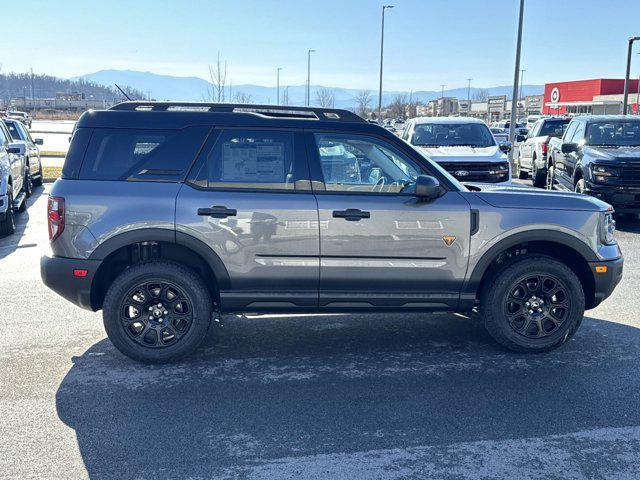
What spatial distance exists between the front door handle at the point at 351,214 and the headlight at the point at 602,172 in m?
7.85

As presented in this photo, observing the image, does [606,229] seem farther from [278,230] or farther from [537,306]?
[278,230]

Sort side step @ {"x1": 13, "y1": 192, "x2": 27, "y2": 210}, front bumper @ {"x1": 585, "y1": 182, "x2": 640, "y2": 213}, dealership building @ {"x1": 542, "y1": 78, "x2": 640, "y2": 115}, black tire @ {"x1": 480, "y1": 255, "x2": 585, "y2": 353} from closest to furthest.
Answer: black tire @ {"x1": 480, "y1": 255, "x2": 585, "y2": 353} → front bumper @ {"x1": 585, "y1": 182, "x2": 640, "y2": 213} → side step @ {"x1": 13, "y1": 192, "x2": 27, "y2": 210} → dealership building @ {"x1": 542, "y1": 78, "x2": 640, "y2": 115}

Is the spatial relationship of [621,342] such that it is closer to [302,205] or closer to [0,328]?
[302,205]

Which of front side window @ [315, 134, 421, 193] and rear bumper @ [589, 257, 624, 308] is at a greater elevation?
front side window @ [315, 134, 421, 193]

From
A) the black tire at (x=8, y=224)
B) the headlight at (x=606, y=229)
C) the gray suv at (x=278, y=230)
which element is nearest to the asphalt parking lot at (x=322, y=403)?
the gray suv at (x=278, y=230)

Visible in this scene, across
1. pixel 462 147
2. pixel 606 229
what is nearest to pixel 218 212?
pixel 606 229

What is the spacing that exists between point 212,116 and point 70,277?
1.67m

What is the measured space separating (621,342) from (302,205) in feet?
10.1

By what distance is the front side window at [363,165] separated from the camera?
5.16 m

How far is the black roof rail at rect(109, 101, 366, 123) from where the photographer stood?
17.5 feet

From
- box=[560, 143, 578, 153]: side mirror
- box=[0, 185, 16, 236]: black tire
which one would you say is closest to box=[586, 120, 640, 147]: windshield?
box=[560, 143, 578, 153]: side mirror

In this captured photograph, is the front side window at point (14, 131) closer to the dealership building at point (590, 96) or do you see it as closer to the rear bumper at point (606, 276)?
the rear bumper at point (606, 276)

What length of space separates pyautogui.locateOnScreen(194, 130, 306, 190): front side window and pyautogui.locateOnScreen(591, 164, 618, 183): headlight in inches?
317

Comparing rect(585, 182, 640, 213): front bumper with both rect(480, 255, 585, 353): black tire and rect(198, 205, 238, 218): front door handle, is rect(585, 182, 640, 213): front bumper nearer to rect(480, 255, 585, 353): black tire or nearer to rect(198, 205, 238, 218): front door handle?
rect(480, 255, 585, 353): black tire
